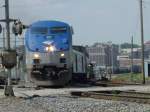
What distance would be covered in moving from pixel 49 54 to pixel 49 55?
0.06 m

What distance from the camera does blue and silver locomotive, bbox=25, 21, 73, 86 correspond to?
33.4 meters

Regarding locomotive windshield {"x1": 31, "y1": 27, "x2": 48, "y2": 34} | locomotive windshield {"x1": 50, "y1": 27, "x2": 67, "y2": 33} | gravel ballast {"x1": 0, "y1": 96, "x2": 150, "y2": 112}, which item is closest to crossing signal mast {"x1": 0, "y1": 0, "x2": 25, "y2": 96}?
gravel ballast {"x1": 0, "y1": 96, "x2": 150, "y2": 112}

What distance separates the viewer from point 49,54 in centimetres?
3384

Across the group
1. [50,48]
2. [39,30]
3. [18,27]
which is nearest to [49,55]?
[50,48]

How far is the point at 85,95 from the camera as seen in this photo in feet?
82.6

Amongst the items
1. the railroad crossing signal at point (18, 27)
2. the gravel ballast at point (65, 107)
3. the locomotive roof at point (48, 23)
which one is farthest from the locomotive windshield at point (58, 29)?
the gravel ballast at point (65, 107)

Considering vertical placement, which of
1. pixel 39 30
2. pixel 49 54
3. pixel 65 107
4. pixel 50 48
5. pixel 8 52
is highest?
pixel 39 30

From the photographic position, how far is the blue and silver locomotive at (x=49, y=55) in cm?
3344

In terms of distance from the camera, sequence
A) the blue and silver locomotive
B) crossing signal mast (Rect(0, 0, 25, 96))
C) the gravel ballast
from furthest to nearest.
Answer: the blue and silver locomotive < crossing signal mast (Rect(0, 0, 25, 96)) < the gravel ballast

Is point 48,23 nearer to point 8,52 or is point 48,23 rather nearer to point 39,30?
point 39,30

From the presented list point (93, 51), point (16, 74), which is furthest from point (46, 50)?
point (93, 51)

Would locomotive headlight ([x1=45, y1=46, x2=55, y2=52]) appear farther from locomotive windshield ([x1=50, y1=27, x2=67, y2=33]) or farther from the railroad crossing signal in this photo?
the railroad crossing signal

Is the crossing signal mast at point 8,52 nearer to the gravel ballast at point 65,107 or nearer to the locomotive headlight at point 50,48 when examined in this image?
the gravel ballast at point 65,107

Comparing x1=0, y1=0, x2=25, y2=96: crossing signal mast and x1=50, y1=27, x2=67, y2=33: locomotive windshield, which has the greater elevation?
x1=50, y1=27, x2=67, y2=33: locomotive windshield
